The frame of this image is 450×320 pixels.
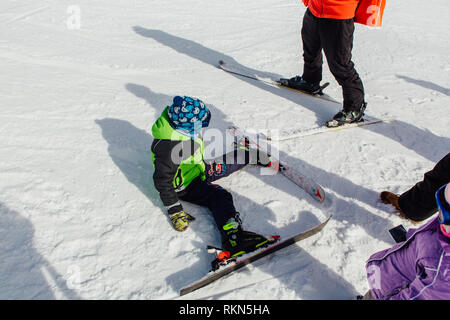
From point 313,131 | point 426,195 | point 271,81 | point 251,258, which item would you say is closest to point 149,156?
point 251,258

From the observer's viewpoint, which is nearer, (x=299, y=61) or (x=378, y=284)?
(x=378, y=284)

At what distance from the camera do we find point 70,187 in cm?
328

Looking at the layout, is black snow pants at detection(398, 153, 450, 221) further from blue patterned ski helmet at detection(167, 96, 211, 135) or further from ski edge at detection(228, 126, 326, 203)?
blue patterned ski helmet at detection(167, 96, 211, 135)

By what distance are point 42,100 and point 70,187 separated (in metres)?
1.97

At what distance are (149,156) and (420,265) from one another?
9.34 feet

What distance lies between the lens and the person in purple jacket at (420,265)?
1612mm

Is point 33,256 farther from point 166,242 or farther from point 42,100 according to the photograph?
point 42,100

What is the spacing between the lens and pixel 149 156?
379cm

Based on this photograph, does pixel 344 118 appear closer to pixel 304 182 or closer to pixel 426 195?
pixel 304 182

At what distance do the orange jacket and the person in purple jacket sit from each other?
110 inches

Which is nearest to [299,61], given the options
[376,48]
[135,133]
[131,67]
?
[376,48]

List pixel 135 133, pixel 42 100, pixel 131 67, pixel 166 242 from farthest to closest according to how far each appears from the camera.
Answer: pixel 131 67 → pixel 42 100 → pixel 135 133 → pixel 166 242

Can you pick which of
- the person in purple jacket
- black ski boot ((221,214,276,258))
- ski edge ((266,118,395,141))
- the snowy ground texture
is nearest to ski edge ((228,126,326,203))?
the snowy ground texture

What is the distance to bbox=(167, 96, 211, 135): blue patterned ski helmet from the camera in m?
2.71
